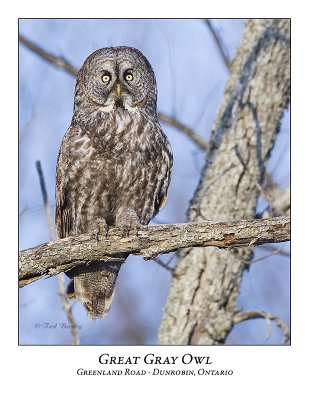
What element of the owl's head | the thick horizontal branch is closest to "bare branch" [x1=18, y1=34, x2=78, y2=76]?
the owl's head

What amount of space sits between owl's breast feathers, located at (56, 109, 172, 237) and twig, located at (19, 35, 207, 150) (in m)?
1.16

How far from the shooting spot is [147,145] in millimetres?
4742

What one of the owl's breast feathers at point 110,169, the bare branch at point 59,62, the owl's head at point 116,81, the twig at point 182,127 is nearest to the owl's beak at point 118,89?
the owl's head at point 116,81

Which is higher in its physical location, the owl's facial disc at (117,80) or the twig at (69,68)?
the twig at (69,68)

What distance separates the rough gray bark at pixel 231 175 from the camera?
5.55m

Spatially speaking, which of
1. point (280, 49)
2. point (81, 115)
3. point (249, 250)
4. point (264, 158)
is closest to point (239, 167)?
point (264, 158)

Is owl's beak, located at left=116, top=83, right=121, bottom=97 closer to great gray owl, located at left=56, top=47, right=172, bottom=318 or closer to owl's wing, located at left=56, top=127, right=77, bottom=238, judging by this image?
great gray owl, located at left=56, top=47, right=172, bottom=318

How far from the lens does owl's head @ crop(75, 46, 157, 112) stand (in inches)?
196

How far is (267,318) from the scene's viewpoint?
518 cm

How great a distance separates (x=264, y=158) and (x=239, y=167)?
0.25m

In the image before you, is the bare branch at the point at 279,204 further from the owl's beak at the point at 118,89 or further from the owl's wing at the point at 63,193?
the owl's wing at the point at 63,193

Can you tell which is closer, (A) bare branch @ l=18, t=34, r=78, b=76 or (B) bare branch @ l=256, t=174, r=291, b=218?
(B) bare branch @ l=256, t=174, r=291, b=218

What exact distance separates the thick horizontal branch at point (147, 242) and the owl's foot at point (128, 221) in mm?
64
